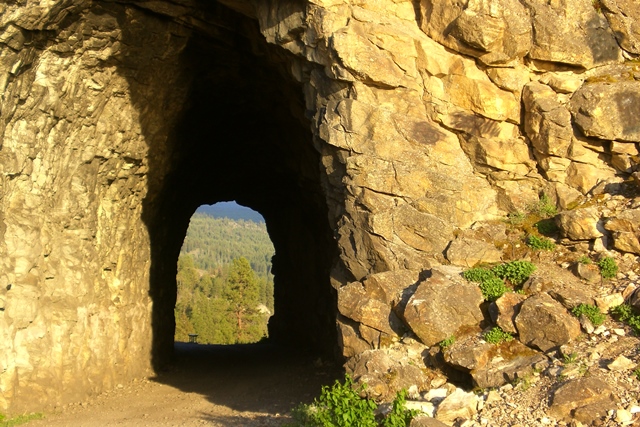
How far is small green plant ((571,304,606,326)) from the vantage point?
8945 mm

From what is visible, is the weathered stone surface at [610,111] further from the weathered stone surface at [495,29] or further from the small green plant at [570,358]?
the small green plant at [570,358]

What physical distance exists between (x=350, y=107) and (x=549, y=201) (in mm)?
3843

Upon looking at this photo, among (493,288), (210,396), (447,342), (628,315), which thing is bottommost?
(210,396)

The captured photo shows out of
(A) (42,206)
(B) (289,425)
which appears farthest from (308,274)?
(B) (289,425)

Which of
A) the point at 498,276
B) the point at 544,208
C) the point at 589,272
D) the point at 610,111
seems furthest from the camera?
the point at 544,208

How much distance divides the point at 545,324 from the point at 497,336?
701 mm

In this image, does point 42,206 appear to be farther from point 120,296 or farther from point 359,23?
point 359,23

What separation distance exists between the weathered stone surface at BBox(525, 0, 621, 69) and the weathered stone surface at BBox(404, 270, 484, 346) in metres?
4.62

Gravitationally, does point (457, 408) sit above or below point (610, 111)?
below

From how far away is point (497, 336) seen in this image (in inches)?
373

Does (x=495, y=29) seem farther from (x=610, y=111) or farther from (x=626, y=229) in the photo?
(x=626, y=229)

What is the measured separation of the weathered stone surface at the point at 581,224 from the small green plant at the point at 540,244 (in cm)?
29

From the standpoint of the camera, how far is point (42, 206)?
13469 mm

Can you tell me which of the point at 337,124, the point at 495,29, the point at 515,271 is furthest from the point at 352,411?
the point at 495,29
